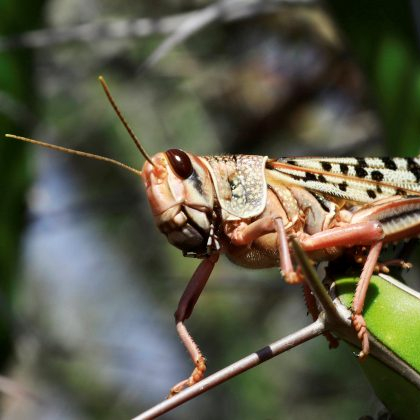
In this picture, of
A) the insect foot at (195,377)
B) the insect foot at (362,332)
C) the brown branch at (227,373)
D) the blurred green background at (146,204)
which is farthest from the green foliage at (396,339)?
the blurred green background at (146,204)

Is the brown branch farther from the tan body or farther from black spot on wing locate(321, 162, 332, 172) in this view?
black spot on wing locate(321, 162, 332, 172)

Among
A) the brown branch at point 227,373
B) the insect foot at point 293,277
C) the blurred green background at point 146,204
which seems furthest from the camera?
the blurred green background at point 146,204

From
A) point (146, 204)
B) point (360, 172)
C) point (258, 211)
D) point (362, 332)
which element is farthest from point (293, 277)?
point (146, 204)

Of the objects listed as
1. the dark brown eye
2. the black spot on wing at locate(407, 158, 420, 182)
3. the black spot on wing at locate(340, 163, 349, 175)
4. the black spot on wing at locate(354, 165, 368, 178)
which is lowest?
the black spot on wing at locate(407, 158, 420, 182)

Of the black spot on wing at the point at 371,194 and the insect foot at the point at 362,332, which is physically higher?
the black spot on wing at the point at 371,194

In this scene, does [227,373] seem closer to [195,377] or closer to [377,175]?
[195,377]

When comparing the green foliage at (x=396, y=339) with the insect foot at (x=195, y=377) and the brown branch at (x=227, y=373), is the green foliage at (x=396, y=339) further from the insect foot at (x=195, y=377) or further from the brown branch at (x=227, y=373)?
the insect foot at (x=195, y=377)

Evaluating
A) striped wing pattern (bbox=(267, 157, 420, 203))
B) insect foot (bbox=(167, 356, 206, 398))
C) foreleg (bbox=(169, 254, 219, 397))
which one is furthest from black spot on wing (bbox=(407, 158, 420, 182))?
insect foot (bbox=(167, 356, 206, 398))

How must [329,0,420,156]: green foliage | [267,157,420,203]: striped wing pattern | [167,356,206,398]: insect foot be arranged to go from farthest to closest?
[329,0,420,156]: green foliage, [267,157,420,203]: striped wing pattern, [167,356,206,398]: insect foot
